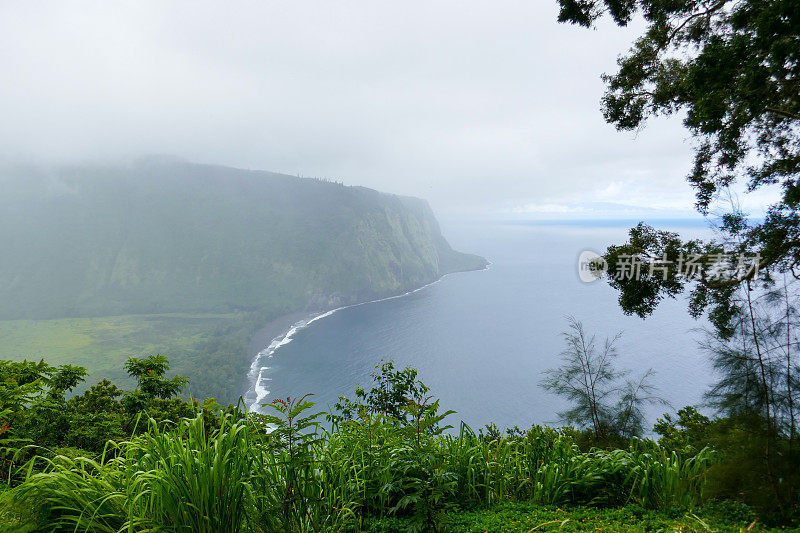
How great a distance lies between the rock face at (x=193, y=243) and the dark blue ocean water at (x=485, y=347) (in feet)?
69.4

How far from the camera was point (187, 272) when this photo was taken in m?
127

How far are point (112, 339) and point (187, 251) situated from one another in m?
49.5

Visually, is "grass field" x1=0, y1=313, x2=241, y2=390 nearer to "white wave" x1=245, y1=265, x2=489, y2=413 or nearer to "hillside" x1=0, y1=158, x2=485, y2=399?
"hillside" x1=0, y1=158, x2=485, y2=399

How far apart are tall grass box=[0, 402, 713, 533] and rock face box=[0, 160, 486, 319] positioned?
371 feet

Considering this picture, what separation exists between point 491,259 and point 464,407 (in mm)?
152637

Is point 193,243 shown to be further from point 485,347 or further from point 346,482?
point 346,482

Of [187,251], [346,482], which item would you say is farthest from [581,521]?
[187,251]

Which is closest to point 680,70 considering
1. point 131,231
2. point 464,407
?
point 464,407

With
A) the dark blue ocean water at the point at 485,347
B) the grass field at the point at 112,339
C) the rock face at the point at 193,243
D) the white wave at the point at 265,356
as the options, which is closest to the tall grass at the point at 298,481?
the dark blue ocean water at the point at 485,347

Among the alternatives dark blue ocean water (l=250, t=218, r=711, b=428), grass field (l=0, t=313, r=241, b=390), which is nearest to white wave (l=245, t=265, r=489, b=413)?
dark blue ocean water (l=250, t=218, r=711, b=428)

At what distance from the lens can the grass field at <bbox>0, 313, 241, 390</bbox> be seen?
245 ft

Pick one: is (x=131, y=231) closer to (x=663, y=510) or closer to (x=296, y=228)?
(x=296, y=228)

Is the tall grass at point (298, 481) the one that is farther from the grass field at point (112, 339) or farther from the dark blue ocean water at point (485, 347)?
the grass field at point (112, 339)

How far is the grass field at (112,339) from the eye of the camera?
74.7 meters
